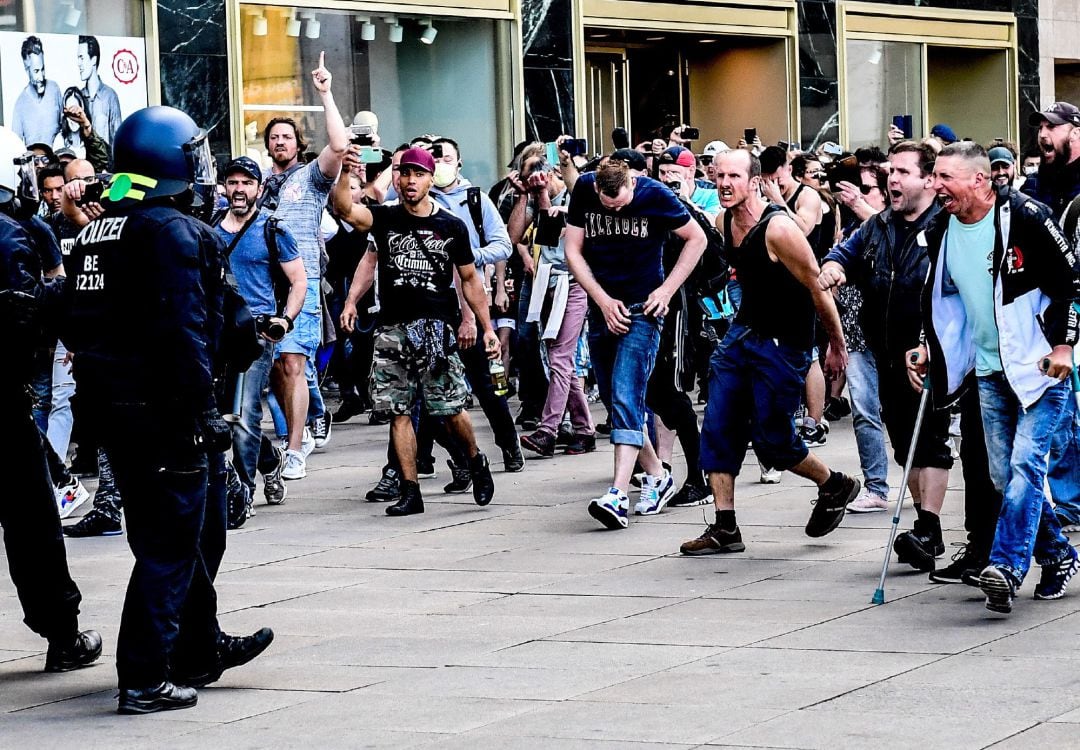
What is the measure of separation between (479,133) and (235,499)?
35.0 ft

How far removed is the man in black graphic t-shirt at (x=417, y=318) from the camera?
10336mm

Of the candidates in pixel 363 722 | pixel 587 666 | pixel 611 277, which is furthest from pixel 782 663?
pixel 611 277

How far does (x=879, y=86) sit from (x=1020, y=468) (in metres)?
17.6

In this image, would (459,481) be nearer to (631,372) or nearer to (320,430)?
(631,372)

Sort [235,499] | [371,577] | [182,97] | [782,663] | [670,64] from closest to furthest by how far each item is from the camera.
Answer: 1. [782,663]
2. [371,577]
3. [235,499]
4. [182,97]
5. [670,64]

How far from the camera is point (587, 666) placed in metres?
6.41

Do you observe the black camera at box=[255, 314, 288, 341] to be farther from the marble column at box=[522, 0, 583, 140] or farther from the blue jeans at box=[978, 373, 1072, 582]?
the marble column at box=[522, 0, 583, 140]

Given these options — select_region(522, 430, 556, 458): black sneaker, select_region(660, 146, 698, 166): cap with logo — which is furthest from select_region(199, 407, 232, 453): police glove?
select_region(660, 146, 698, 166): cap with logo

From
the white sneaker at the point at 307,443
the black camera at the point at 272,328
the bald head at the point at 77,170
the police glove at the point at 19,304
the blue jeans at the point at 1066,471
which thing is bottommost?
the white sneaker at the point at 307,443

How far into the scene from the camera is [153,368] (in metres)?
6.00

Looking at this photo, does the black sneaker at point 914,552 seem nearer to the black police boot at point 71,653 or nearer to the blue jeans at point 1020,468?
the blue jeans at point 1020,468

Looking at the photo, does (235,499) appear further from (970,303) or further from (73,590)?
(970,303)

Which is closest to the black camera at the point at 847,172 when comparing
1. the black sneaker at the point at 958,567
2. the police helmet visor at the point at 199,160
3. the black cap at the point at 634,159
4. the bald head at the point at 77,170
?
the black cap at the point at 634,159

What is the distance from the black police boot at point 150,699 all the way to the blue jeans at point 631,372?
3957mm
